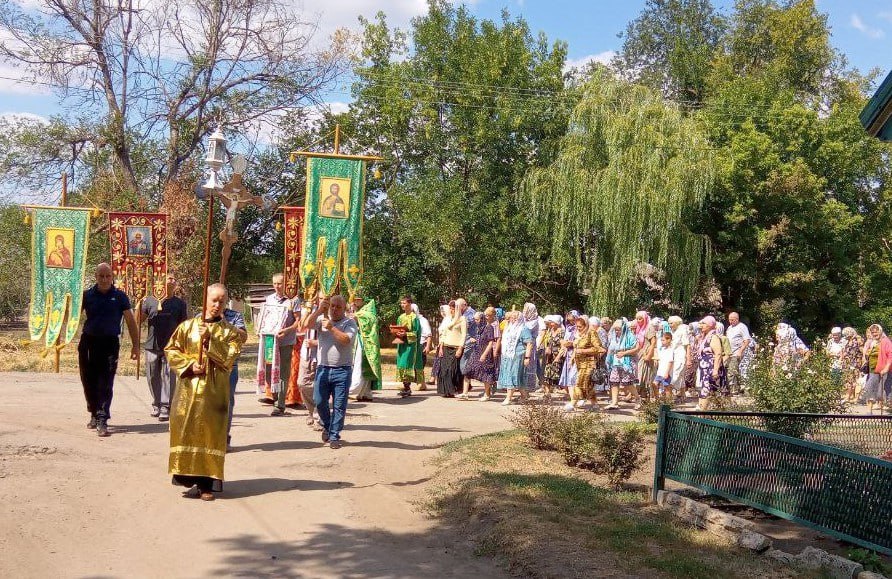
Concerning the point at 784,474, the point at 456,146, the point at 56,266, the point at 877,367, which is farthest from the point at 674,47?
the point at 784,474

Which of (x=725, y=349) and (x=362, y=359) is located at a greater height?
(x=725, y=349)

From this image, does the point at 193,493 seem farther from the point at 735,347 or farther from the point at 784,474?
the point at 735,347

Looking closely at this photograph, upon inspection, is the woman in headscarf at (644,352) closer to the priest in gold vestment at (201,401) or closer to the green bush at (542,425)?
the green bush at (542,425)

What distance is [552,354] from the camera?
18.0m

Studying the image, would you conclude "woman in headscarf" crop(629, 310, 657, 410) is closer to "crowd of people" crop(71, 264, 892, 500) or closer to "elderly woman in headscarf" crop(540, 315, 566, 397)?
"crowd of people" crop(71, 264, 892, 500)

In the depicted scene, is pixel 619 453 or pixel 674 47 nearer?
pixel 619 453

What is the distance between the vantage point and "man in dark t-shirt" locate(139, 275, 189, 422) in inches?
437

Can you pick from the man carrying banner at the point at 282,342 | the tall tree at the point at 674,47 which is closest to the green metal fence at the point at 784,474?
the man carrying banner at the point at 282,342

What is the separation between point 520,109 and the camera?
32.6 metres

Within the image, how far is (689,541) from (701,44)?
4843cm

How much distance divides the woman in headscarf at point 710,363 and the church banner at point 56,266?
11.0m

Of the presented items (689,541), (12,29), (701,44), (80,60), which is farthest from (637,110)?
(701,44)

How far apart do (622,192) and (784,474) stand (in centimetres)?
2049

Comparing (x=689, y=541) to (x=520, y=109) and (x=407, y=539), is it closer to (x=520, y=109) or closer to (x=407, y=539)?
(x=407, y=539)
